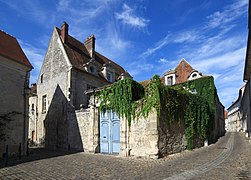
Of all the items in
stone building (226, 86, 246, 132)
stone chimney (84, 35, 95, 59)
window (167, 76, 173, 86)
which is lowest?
stone building (226, 86, 246, 132)

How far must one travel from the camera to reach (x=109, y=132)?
38.3 ft

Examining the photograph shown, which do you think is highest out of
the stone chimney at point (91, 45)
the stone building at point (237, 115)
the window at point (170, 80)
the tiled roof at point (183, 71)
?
the stone chimney at point (91, 45)

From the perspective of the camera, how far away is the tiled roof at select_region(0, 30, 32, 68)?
10781 millimetres

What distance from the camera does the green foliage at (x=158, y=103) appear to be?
387 inches

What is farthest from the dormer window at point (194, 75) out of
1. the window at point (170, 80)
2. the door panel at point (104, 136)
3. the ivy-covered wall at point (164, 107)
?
the door panel at point (104, 136)

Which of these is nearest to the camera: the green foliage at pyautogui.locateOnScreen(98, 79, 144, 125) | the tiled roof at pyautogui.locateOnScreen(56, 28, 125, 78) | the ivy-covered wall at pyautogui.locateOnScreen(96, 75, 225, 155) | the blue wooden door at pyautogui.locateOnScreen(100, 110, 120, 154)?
the ivy-covered wall at pyautogui.locateOnScreen(96, 75, 225, 155)

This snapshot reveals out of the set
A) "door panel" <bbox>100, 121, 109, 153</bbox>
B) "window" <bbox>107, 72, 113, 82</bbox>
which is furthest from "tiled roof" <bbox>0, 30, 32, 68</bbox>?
"window" <bbox>107, 72, 113, 82</bbox>

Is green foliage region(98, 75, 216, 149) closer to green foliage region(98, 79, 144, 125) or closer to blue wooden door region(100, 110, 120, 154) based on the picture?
green foliage region(98, 79, 144, 125)

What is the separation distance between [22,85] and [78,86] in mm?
4752

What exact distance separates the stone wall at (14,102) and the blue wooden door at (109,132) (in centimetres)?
441

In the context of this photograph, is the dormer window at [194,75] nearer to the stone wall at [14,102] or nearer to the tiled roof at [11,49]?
the tiled roof at [11,49]

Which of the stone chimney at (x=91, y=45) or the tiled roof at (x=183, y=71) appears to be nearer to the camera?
the tiled roof at (x=183, y=71)

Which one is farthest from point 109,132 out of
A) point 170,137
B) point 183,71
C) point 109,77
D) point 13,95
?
point 183,71

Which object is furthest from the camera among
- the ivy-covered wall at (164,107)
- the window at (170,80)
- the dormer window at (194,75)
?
the window at (170,80)
